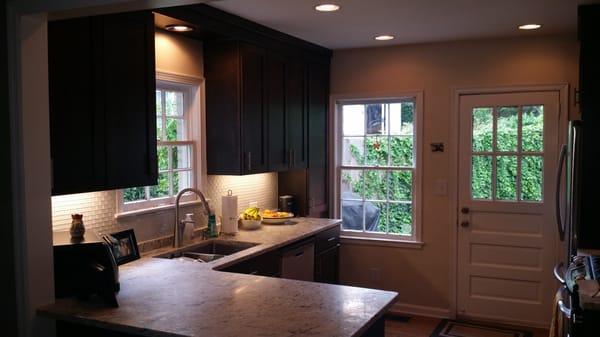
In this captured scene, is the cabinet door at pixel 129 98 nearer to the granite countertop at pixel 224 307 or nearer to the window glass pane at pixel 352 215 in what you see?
the granite countertop at pixel 224 307

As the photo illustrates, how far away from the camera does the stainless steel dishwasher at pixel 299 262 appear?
3.71 m

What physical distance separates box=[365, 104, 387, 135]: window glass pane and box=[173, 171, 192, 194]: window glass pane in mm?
1911

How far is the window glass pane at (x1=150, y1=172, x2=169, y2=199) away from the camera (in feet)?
11.4

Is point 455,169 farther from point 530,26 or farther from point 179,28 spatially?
point 179,28

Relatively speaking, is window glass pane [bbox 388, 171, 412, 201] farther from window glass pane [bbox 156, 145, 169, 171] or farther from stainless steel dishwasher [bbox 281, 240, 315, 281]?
window glass pane [bbox 156, 145, 169, 171]

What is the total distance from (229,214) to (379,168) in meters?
1.70

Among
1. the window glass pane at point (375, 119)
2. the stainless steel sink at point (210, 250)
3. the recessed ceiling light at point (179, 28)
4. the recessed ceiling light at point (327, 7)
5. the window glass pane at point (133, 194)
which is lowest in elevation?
the stainless steel sink at point (210, 250)

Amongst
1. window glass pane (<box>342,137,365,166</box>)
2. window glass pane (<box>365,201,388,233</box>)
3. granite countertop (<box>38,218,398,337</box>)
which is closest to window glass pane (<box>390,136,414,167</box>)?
window glass pane (<box>342,137,365,166</box>)

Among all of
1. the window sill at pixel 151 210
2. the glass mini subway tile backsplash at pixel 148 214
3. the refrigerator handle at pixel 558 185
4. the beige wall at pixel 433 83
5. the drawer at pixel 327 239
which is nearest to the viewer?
the glass mini subway tile backsplash at pixel 148 214

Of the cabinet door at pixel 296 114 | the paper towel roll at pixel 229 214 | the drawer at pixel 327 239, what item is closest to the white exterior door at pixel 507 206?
the drawer at pixel 327 239

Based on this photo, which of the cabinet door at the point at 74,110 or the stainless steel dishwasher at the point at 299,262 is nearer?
the cabinet door at the point at 74,110

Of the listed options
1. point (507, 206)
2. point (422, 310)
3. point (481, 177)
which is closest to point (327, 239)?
point (422, 310)

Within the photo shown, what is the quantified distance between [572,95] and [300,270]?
2.52 meters

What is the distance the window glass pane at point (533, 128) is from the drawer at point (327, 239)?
1696 mm
